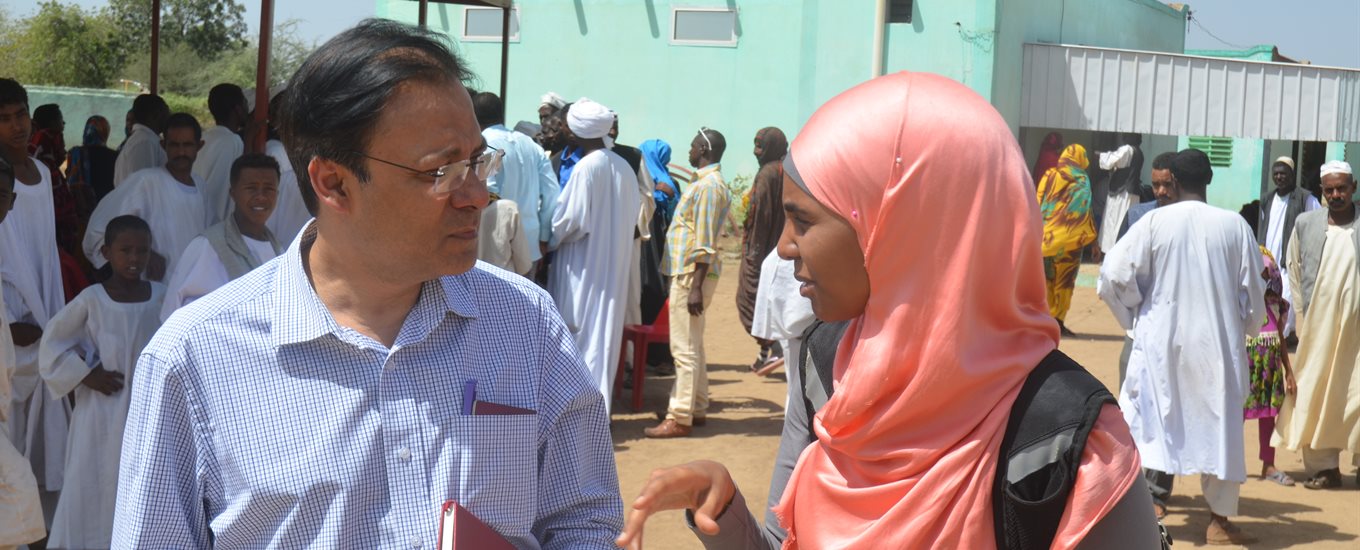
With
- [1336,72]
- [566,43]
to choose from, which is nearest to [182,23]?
[566,43]

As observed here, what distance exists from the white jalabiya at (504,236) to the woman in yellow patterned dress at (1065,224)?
6.79m

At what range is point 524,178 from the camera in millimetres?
7508

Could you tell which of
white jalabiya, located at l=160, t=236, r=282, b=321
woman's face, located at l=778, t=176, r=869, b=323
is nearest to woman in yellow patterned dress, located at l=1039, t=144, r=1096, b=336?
white jalabiya, located at l=160, t=236, r=282, b=321

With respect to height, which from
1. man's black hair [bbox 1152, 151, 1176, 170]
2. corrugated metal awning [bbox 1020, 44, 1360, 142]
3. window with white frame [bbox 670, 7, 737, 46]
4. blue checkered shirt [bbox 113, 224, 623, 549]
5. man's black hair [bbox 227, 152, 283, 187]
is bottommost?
blue checkered shirt [bbox 113, 224, 623, 549]

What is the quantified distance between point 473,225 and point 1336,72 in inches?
774

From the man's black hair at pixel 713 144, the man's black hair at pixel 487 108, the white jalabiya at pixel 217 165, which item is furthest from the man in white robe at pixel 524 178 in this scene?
the white jalabiya at pixel 217 165

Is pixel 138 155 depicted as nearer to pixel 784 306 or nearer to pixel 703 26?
pixel 784 306

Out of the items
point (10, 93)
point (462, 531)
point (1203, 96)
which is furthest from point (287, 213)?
point (1203, 96)

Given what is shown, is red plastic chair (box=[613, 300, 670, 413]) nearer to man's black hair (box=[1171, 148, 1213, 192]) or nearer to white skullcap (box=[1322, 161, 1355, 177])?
man's black hair (box=[1171, 148, 1213, 192])

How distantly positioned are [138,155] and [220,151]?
5.95 feet

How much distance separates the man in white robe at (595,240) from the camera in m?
7.55

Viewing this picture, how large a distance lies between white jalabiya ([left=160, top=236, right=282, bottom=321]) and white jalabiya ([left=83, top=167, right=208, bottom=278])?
3.45ft

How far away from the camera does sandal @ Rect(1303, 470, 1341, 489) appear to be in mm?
7516

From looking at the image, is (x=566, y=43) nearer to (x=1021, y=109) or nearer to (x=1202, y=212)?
(x=1021, y=109)
